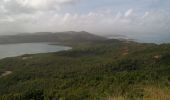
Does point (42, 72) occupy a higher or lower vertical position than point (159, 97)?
lower

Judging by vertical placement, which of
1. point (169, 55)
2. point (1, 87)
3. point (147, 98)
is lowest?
point (1, 87)

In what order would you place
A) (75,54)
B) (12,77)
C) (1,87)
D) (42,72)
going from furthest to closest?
(75,54) < (42,72) < (12,77) < (1,87)

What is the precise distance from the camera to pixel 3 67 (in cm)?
9325

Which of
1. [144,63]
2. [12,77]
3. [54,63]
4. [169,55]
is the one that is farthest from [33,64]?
[169,55]

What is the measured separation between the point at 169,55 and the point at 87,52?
5350cm

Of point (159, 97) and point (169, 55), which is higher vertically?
point (159, 97)

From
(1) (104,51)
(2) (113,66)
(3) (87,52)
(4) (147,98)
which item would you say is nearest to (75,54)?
(3) (87,52)

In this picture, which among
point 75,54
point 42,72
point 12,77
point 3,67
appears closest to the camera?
point 12,77

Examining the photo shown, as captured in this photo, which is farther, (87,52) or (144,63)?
(87,52)

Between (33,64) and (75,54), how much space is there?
89.5 ft

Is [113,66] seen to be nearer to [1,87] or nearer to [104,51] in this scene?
[1,87]

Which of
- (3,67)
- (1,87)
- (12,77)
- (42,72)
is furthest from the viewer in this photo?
(3,67)

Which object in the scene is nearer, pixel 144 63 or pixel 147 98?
pixel 147 98

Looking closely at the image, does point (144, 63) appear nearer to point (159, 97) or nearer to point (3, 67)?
point (3, 67)
